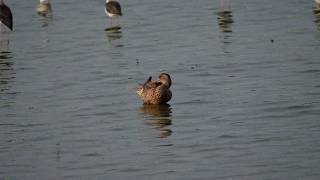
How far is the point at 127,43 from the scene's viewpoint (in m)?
24.4

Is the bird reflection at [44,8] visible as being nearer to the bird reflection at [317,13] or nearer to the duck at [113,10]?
the duck at [113,10]

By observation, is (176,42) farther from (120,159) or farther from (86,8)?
(120,159)

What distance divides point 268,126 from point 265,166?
2.55 meters

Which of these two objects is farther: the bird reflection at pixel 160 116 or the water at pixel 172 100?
the bird reflection at pixel 160 116

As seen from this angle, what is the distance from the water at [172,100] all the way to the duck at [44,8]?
28 centimetres

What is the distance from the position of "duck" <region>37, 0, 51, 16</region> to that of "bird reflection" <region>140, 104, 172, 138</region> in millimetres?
13032

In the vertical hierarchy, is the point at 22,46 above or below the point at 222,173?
above

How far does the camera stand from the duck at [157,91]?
17.1 meters

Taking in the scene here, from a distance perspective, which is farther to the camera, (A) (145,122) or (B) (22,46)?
(B) (22,46)

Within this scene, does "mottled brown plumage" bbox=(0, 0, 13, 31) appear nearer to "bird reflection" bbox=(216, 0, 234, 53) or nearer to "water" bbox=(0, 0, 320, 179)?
"water" bbox=(0, 0, 320, 179)

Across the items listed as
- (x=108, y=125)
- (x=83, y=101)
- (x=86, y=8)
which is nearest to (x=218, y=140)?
(x=108, y=125)

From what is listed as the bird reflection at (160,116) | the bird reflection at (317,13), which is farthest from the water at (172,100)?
the bird reflection at (317,13)

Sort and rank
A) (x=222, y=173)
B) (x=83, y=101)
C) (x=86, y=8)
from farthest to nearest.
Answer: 1. (x=86, y=8)
2. (x=83, y=101)
3. (x=222, y=173)

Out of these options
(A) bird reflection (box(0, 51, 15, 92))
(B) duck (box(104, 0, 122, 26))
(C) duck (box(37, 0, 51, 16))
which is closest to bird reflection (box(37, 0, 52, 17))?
(C) duck (box(37, 0, 51, 16))
